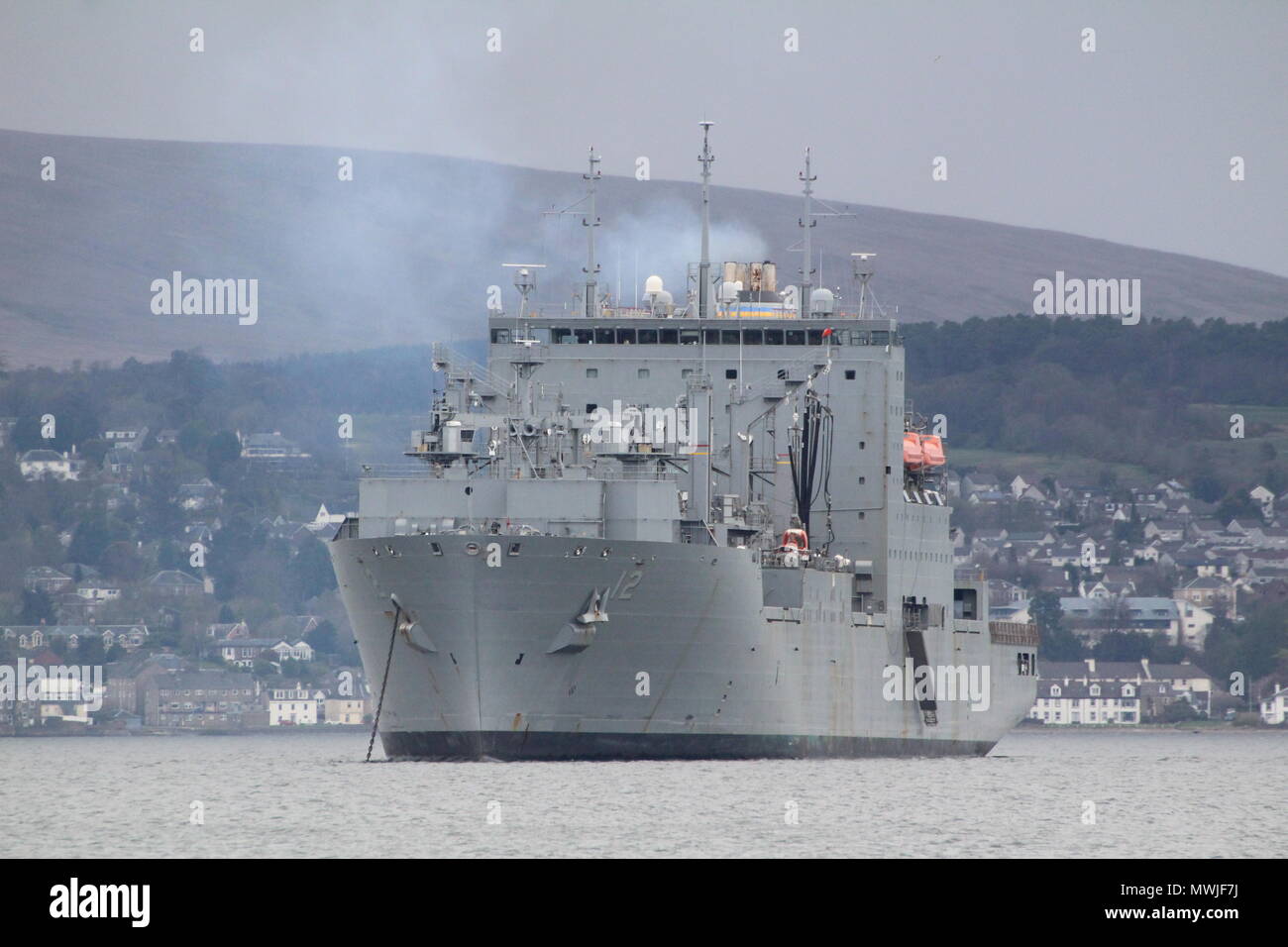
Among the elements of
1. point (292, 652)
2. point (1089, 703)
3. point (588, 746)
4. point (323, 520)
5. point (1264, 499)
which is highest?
point (1264, 499)

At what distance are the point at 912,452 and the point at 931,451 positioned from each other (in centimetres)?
183

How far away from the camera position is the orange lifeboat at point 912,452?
6894cm

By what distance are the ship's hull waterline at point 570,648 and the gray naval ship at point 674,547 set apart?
56 millimetres

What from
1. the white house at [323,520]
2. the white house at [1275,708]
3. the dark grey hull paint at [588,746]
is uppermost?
the white house at [323,520]

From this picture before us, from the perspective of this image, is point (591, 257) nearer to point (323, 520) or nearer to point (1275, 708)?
point (1275, 708)

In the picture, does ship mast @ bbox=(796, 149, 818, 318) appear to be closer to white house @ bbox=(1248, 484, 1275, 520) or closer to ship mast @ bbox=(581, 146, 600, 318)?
ship mast @ bbox=(581, 146, 600, 318)

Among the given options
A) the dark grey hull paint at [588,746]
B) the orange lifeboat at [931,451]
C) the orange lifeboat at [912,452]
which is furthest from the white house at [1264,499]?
the dark grey hull paint at [588,746]

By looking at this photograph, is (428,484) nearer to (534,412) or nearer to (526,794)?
(534,412)

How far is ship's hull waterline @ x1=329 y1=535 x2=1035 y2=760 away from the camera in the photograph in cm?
5219

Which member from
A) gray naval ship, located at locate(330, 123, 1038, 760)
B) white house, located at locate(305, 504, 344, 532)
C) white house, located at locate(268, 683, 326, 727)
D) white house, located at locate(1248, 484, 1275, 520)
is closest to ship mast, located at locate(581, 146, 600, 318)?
gray naval ship, located at locate(330, 123, 1038, 760)

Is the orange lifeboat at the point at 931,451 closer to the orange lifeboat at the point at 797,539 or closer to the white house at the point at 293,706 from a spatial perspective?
the orange lifeboat at the point at 797,539

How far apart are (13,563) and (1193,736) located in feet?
303

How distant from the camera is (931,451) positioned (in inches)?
2785

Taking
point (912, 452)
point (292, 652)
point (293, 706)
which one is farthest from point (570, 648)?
point (292, 652)
